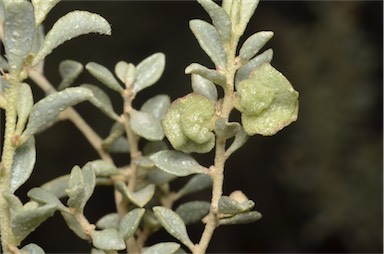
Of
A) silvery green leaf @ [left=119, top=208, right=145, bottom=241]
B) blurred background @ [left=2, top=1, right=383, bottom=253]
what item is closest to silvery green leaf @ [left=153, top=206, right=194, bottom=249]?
silvery green leaf @ [left=119, top=208, right=145, bottom=241]

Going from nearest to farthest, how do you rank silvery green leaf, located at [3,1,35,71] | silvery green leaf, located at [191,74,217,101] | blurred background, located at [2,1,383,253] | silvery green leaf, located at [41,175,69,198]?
silvery green leaf, located at [3,1,35,71]
silvery green leaf, located at [191,74,217,101]
silvery green leaf, located at [41,175,69,198]
blurred background, located at [2,1,383,253]

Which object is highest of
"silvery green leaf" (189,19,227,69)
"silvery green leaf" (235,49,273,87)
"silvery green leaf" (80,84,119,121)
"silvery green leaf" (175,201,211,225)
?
"silvery green leaf" (189,19,227,69)

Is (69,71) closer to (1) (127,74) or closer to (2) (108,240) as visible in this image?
(1) (127,74)

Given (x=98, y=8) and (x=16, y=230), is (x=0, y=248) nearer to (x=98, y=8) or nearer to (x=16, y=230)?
(x=16, y=230)

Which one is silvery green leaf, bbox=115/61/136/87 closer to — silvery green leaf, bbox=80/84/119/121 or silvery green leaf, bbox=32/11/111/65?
silvery green leaf, bbox=80/84/119/121

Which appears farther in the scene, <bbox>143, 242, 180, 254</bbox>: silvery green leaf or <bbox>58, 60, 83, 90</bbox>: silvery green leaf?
<bbox>58, 60, 83, 90</bbox>: silvery green leaf

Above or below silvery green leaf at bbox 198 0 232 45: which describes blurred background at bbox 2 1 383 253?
below
